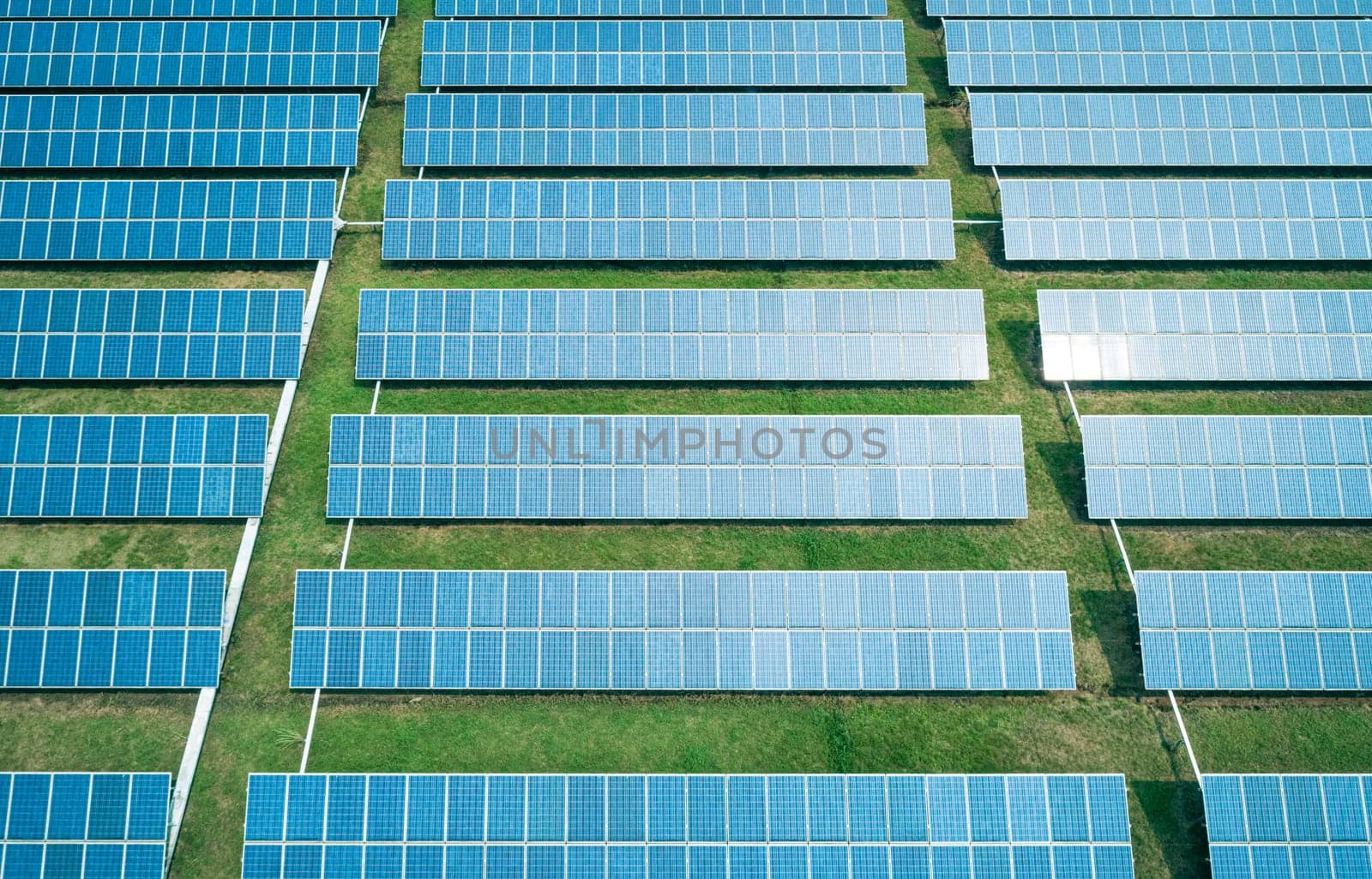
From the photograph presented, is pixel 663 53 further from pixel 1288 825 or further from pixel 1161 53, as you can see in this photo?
pixel 1288 825

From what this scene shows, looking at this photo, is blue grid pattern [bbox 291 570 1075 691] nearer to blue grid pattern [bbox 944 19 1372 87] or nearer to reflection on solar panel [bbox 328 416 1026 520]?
reflection on solar panel [bbox 328 416 1026 520]

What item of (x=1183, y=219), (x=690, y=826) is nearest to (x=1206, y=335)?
(x=1183, y=219)

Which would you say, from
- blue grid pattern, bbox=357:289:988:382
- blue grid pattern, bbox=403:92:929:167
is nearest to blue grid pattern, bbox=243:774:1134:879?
blue grid pattern, bbox=357:289:988:382

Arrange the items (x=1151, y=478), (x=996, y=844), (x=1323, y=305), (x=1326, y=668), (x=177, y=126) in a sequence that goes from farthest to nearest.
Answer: (x=177, y=126) → (x=1323, y=305) → (x=1151, y=478) → (x=1326, y=668) → (x=996, y=844)

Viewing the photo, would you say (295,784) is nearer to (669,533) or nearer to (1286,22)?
(669,533)

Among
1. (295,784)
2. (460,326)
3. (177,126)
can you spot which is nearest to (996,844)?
(295,784)
